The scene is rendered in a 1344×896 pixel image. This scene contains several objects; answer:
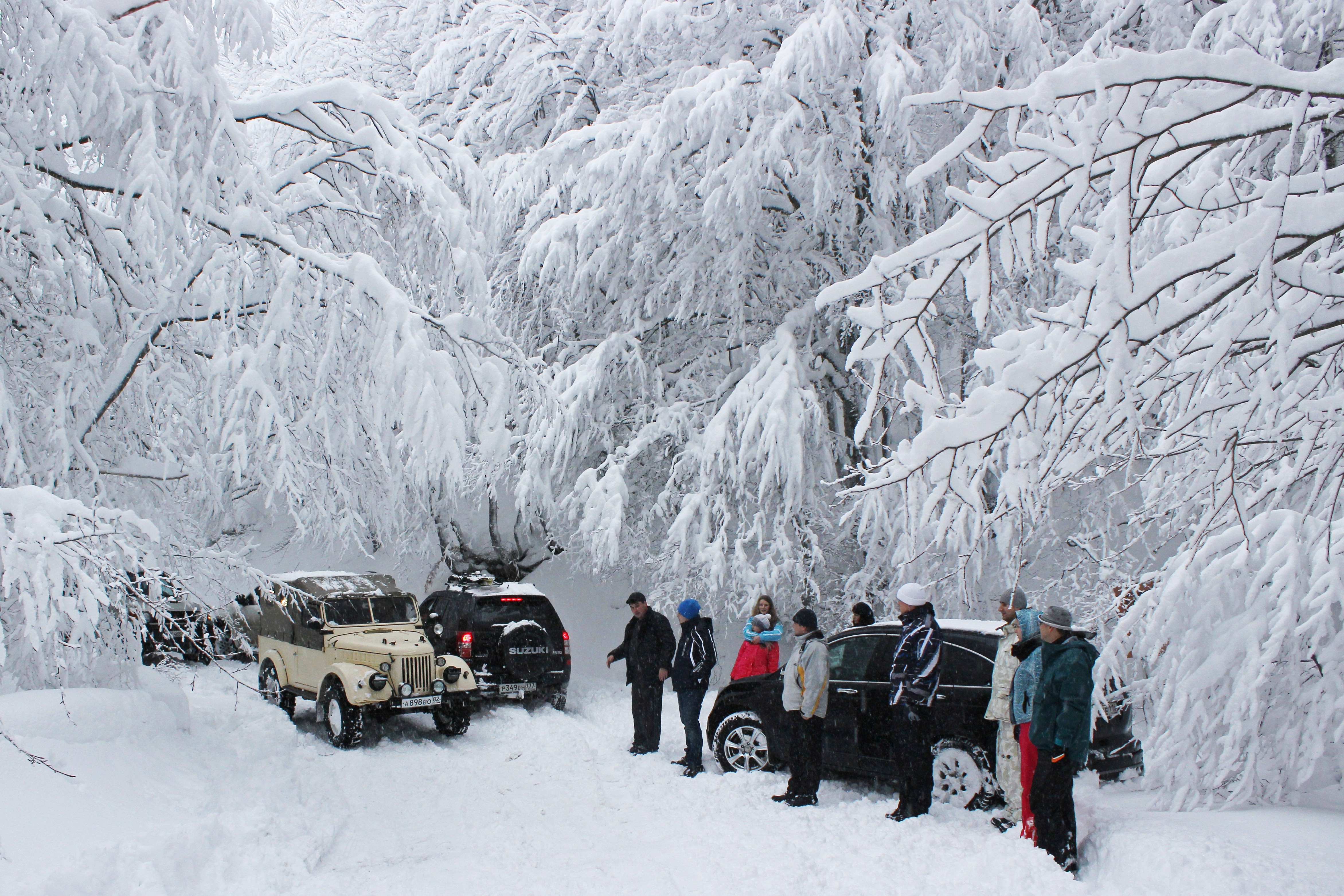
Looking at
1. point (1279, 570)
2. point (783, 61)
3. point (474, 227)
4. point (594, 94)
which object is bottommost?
point (1279, 570)

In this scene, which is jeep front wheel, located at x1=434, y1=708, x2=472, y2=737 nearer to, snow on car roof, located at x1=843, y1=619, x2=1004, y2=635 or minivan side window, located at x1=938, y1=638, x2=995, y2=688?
snow on car roof, located at x1=843, y1=619, x2=1004, y2=635

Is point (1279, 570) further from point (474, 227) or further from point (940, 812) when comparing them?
point (474, 227)

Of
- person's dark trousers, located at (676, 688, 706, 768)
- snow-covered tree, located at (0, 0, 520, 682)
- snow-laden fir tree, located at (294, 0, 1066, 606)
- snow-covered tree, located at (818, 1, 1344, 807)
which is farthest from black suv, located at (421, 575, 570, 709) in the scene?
snow-covered tree, located at (818, 1, 1344, 807)

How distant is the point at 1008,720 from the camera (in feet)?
20.2

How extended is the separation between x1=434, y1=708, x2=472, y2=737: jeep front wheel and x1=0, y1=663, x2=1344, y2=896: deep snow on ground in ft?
5.23

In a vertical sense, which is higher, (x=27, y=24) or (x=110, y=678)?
(x=27, y=24)

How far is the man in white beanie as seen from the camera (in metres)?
6.51

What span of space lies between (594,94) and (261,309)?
367 inches

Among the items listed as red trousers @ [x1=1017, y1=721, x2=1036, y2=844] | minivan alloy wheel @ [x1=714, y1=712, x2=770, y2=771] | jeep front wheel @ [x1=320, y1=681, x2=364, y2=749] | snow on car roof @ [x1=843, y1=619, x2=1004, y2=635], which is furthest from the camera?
jeep front wheel @ [x1=320, y1=681, x2=364, y2=749]

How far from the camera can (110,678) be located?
21.9 ft

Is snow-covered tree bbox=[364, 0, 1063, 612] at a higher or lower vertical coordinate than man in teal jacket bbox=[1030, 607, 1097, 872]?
higher

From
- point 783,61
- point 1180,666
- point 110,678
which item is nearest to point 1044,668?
point 1180,666

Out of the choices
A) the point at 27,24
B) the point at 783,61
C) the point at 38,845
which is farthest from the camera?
the point at 783,61

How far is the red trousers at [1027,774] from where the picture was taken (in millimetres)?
5594
